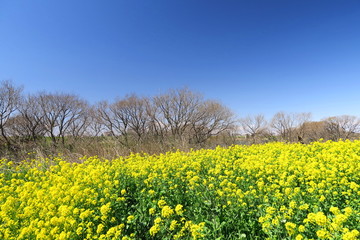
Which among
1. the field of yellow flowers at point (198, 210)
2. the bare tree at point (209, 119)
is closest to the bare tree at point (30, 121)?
the bare tree at point (209, 119)

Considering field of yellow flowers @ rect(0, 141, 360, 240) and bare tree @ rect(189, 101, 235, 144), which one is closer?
field of yellow flowers @ rect(0, 141, 360, 240)

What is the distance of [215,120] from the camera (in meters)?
32.6

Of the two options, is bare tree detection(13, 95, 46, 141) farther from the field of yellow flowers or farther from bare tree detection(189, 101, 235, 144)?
the field of yellow flowers

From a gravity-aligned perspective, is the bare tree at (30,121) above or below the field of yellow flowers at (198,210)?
above

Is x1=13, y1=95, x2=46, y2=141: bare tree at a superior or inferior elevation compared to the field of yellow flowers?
superior

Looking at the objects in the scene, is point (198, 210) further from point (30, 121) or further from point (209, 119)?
point (30, 121)

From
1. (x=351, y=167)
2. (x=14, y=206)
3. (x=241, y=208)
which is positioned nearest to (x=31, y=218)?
(x=14, y=206)

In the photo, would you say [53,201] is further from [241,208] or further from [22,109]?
[22,109]

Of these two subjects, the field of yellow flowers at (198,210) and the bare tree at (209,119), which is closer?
the field of yellow flowers at (198,210)

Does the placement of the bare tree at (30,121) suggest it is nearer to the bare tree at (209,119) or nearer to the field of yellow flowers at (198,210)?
the bare tree at (209,119)

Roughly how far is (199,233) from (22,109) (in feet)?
121

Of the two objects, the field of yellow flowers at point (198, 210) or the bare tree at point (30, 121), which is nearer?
the field of yellow flowers at point (198, 210)

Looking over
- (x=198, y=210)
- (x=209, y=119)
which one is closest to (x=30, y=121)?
(x=209, y=119)

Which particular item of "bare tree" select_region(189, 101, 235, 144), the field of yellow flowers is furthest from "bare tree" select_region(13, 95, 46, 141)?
the field of yellow flowers
